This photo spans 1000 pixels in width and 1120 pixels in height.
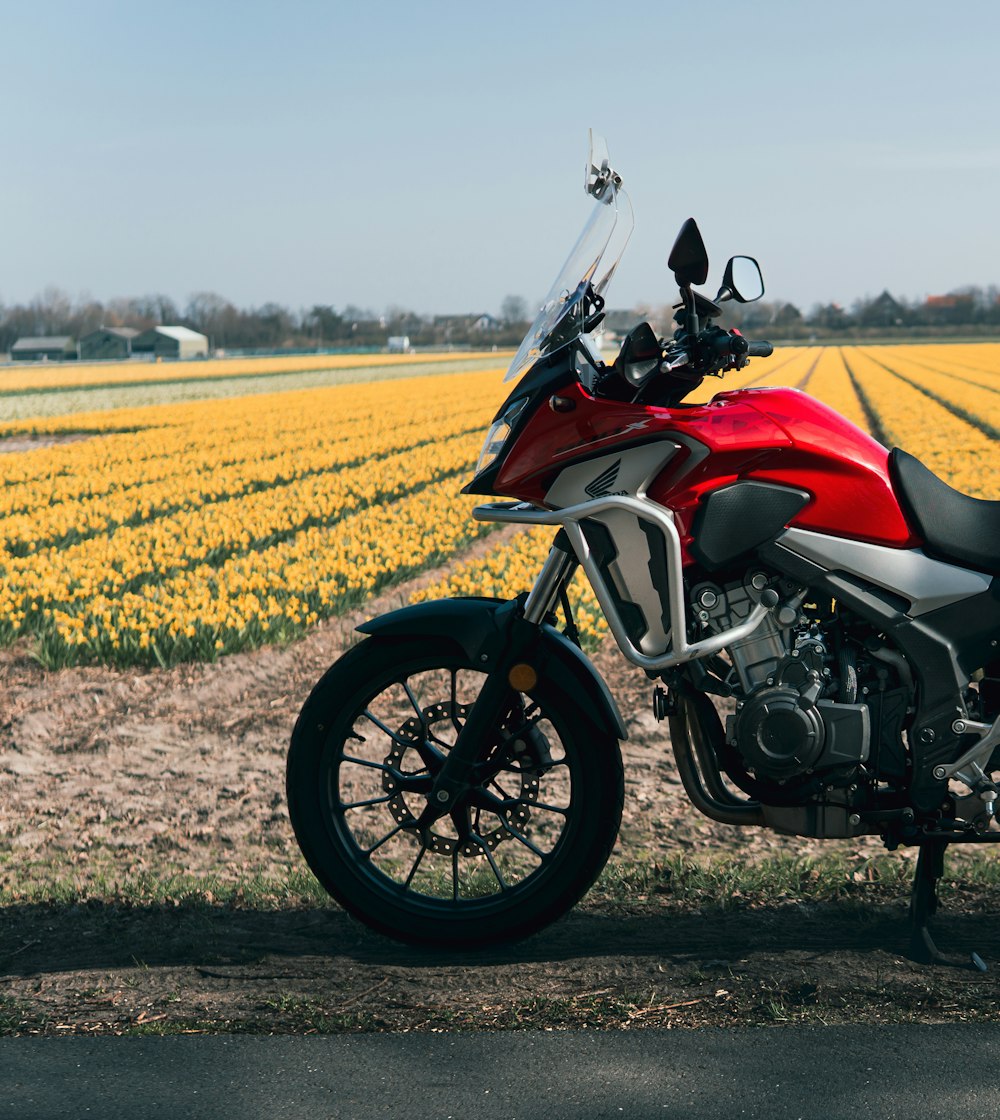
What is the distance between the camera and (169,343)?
364 feet

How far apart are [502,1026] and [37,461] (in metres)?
16.4

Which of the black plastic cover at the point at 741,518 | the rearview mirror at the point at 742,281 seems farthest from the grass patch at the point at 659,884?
the rearview mirror at the point at 742,281

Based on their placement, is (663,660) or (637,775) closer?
(663,660)

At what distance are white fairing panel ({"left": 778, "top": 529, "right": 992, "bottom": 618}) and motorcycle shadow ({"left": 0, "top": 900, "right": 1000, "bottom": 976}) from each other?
3.17ft

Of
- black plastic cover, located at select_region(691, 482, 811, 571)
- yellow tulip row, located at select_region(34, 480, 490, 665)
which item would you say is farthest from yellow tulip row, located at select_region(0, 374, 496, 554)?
black plastic cover, located at select_region(691, 482, 811, 571)

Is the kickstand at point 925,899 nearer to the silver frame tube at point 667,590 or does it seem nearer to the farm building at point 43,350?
the silver frame tube at point 667,590

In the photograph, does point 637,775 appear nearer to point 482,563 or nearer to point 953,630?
point 953,630

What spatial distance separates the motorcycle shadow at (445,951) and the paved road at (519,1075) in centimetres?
45

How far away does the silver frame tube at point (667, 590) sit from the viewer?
9.96 feet

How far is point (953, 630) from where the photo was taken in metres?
3.08

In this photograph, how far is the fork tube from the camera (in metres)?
3.27

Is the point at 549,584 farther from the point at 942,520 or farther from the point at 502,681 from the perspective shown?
the point at 942,520

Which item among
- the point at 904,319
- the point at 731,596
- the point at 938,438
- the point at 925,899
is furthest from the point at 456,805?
the point at 904,319

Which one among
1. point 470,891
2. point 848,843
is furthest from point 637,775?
point 470,891
